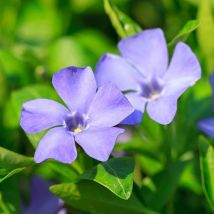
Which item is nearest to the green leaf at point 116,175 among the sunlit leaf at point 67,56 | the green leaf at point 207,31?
the green leaf at point 207,31

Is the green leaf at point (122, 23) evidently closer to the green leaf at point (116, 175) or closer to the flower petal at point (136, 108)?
the flower petal at point (136, 108)

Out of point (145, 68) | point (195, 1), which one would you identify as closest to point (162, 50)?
point (145, 68)

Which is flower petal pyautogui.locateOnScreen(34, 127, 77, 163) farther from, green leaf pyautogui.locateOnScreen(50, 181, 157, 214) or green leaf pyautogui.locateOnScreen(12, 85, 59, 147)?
green leaf pyautogui.locateOnScreen(12, 85, 59, 147)

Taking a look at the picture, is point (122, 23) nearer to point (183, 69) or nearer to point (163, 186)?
→ point (183, 69)

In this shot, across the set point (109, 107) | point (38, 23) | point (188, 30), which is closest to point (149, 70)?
point (188, 30)

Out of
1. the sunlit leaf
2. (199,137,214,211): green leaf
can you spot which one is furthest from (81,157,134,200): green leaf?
the sunlit leaf

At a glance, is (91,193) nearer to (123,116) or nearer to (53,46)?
(123,116)

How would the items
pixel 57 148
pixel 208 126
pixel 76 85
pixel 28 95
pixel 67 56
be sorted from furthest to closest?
pixel 67 56
pixel 28 95
pixel 208 126
pixel 76 85
pixel 57 148
